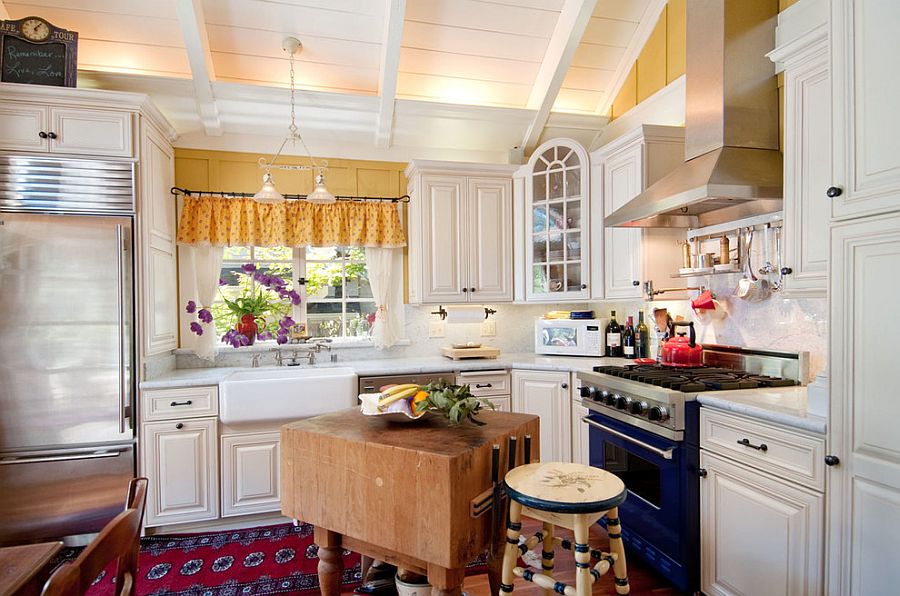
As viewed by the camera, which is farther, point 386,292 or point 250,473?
point 386,292

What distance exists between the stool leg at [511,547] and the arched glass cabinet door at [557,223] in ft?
7.20

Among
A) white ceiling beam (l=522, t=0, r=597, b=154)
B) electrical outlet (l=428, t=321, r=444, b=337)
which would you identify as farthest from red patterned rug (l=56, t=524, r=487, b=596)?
white ceiling beam (l=522, t=0, r=597, b=154)

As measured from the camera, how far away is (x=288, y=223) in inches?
142

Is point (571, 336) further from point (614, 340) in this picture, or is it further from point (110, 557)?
point (110, 557)

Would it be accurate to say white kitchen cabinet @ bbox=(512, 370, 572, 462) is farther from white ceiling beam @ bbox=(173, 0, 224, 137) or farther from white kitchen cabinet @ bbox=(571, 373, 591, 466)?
white ceiling beam @ bbox=(173, 0, 224, 137)

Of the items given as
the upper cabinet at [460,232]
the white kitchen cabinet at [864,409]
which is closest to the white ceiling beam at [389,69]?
the upper cabinet at [460,232]

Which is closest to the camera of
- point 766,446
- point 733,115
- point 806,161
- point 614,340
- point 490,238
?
point 766,446

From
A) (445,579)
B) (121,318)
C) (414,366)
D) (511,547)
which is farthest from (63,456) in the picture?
(511,547)

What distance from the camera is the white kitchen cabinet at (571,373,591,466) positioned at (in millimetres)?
3047

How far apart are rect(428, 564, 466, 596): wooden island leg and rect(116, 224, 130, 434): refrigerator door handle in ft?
7.50

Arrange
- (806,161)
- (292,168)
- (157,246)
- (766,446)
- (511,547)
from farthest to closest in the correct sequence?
(292,168)
(157,246)
(806,161)
(766,446)
(511,547)

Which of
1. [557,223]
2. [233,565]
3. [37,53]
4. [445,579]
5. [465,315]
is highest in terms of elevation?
[37,53]

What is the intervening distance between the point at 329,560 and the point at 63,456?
202 cm

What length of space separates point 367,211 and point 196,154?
129 centimetres
